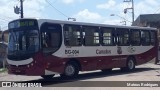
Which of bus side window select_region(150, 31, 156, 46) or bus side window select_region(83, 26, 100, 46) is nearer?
bus side window select_region(83, 26, 100, 46)

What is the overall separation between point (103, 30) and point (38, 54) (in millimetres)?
5802

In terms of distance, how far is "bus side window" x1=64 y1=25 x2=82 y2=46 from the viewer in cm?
1894

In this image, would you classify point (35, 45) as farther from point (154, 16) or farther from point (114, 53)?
point (154, 16)

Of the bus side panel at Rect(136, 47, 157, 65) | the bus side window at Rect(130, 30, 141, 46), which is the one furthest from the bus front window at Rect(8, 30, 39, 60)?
the bus side panel at Rect(136, 47, 157, 65)

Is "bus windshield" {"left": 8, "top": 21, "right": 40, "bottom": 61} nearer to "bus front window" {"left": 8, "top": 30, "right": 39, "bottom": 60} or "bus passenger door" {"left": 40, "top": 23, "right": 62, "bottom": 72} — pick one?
"bus front window" {"left": 8, "top": 30, "right": 39, "bottom": 60}

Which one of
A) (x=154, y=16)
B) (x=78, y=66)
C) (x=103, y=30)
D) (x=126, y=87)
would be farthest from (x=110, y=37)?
(x=154, y=16)

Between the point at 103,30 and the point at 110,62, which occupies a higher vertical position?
the point at 103,30

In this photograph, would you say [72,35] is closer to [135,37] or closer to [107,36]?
[107,36]

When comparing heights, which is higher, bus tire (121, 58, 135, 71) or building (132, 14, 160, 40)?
building (132, 14, 160, 40)

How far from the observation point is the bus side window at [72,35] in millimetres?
18941

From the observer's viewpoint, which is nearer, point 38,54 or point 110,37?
point 38,54

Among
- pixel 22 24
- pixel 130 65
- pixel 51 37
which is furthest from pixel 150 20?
pixel 22 24

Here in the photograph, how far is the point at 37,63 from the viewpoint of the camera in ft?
56.5

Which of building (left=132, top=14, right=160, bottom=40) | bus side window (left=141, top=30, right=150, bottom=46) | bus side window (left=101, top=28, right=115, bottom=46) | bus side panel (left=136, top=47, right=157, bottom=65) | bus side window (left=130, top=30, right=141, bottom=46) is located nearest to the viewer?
bus side window (left=101, top=28, right=115, bottom=46)
